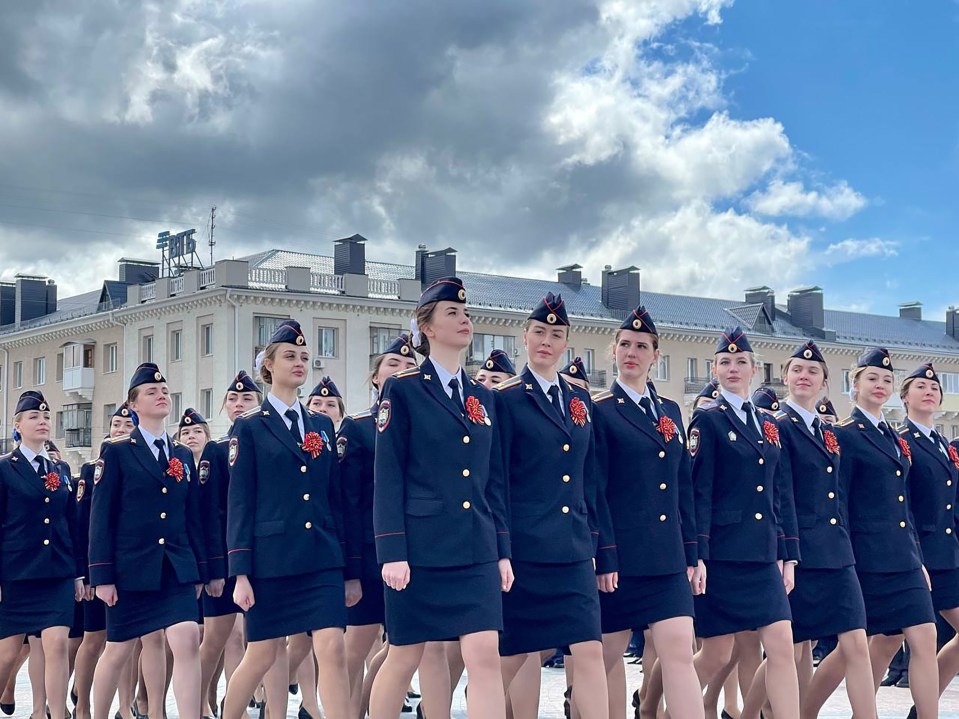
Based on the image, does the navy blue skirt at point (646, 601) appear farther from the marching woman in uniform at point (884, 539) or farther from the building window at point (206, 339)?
the building window at point (206, 339)

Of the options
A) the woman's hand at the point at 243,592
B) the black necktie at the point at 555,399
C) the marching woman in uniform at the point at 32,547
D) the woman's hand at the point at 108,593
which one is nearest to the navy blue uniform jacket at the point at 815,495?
the black necktie at the point at 555,399

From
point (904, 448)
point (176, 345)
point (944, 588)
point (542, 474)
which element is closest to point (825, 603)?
point (904, 448)

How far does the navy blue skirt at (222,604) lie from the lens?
1117 centimetres

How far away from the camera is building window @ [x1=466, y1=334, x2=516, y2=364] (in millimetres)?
63125

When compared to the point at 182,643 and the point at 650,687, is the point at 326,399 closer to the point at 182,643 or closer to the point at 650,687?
the point at 182,643

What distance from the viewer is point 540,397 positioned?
8703mm

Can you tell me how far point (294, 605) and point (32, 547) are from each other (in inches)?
130

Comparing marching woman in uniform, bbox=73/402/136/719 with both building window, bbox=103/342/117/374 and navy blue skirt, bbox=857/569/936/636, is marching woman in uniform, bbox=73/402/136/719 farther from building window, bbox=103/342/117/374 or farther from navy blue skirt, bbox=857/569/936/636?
building window, bbox=103/342/117/374

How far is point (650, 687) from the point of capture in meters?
10.2

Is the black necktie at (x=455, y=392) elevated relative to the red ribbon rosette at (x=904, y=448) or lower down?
elevated

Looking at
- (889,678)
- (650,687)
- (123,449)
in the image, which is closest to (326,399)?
(123,449)

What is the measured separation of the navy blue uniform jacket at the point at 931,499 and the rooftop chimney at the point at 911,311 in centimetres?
7979

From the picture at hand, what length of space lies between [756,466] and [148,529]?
13.0 ft

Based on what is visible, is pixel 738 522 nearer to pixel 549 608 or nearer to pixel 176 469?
pixel 549 608
